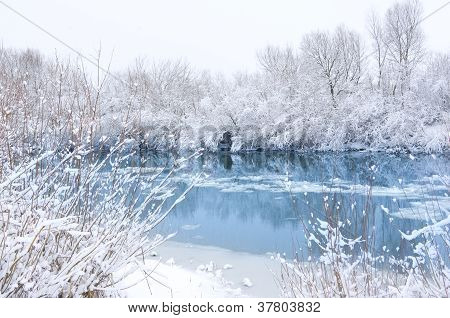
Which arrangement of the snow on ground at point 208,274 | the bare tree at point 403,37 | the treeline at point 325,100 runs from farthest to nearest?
the bare tree at point 403,37 < the treeline at point 325,100 < the snow on ground at point 208,274

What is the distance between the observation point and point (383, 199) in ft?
37.5

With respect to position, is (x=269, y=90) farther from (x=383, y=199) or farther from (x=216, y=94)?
(x=383, y=199)

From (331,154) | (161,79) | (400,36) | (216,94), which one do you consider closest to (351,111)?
(331,154)

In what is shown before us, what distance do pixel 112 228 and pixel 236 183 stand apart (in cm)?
1331

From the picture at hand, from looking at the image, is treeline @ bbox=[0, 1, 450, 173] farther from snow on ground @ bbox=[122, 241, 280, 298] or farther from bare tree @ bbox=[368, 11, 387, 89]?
snow on ground @ bbox=[122, 241, 280, 298]

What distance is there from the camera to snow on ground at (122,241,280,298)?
4.69 metres

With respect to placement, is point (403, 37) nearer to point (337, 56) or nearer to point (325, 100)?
point (337, 56)

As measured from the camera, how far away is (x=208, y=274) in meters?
6.40

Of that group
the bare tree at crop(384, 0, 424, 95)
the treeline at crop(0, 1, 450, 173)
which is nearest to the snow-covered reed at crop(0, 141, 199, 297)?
the treeline at crop(0, 1, 450, 173)

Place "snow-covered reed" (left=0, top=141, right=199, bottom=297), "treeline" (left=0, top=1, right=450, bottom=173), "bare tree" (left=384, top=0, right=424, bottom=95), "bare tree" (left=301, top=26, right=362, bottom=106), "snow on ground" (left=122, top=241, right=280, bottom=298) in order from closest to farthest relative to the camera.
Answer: "snow-covered reed" (left=0, top=141, right=199, bottom=297), "snow on ground" (left=122, top=241, right=280, bottom=298), "treeline" (left=0, top=1, right=450, bottom=173), "bare tree" (left=384, top=0, right=424, bottom=95), "bare tree" (left=301, top=26, right=362, bottom=106)

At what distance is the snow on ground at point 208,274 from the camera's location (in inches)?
185

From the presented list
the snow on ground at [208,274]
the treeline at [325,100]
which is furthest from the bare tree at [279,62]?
the snow on ground at [208,274]

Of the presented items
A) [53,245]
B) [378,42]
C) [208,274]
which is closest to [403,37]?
[378,42]

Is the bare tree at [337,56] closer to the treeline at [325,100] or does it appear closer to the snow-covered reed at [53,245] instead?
the treeline at [325,100]
